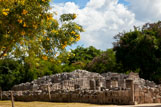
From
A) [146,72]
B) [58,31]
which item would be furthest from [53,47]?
[146,72]

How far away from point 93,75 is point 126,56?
676 centimetres

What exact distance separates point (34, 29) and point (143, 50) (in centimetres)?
2277

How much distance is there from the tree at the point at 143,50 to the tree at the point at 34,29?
20432 millimetres

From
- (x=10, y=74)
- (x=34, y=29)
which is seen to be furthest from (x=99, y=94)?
(x=10, y=74)

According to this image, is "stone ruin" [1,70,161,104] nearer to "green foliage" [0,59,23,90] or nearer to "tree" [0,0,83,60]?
"tree" [0,0,83,60]

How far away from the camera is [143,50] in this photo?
113ft

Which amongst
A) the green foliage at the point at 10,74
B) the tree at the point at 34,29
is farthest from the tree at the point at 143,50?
the tree at the point at 34,29

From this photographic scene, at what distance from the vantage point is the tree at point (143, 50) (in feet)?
112

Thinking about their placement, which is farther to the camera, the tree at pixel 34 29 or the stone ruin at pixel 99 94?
the stone ruin at pixel 99 94

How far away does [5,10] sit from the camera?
12.8 meters

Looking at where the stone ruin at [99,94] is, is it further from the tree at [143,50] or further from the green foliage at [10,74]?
the tree at [143,50]

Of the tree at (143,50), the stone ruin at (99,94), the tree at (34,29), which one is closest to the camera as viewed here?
the tree at (34,29)

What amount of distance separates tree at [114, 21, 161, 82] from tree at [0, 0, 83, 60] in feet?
67.0

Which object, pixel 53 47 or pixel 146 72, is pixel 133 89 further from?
pixel 146 72
